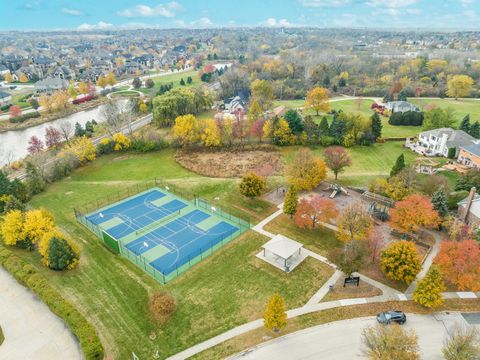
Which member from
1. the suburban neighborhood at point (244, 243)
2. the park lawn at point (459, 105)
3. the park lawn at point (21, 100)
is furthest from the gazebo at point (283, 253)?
the park lawn at point (21, 100)

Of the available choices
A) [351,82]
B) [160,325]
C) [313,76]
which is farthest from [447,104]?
[160,325]

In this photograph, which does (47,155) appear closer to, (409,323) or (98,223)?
(98,223)

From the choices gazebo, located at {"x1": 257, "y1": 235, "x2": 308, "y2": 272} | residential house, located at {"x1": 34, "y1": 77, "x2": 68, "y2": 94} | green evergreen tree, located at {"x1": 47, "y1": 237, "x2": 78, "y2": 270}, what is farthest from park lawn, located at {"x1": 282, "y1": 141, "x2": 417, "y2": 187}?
residential house, located at {"x1": 34, "y1": 77, "x2": 68, "y2": 94}

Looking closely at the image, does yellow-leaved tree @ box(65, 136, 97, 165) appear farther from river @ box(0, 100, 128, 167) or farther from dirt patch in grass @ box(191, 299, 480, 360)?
dirt patch in grass @ box(191, 299, 480, 360)

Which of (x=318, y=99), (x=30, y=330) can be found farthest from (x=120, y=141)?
(x=318, y=99)

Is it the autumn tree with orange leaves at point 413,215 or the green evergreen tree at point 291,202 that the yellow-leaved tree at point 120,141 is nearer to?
the green evergreen tree at point 291,202

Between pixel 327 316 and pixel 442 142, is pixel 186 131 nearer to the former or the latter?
pixel 327 316

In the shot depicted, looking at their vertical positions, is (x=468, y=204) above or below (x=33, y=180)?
above
